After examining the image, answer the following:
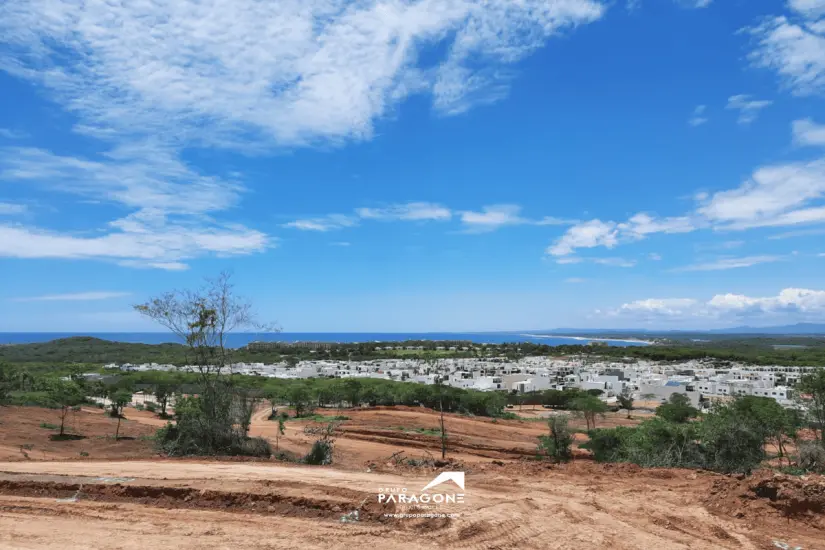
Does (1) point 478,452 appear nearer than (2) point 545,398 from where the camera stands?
Yes

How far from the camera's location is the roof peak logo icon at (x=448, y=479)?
10797 millimetres

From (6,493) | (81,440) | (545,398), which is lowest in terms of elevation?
(545,398)

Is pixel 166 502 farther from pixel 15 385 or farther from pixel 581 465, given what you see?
pixel 15 385

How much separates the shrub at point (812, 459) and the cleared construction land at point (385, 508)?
13.1 feet

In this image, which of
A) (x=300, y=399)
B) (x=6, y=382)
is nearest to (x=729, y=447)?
(x=300, y=399)

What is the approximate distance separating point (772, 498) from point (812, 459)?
6.44 m

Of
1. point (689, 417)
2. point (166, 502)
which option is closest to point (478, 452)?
point (166, 502)

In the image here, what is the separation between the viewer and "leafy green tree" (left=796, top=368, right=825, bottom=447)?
18.4 m

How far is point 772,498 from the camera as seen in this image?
903 centimetres

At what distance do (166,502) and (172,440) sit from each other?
25.8 ft

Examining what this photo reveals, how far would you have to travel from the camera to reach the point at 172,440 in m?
17.1

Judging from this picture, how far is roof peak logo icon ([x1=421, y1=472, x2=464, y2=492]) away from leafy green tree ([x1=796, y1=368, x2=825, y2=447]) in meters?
14.7

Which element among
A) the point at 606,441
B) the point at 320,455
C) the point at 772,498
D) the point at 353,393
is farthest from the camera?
the point at 353,393

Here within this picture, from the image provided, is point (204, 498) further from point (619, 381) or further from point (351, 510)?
point (619, 381)
